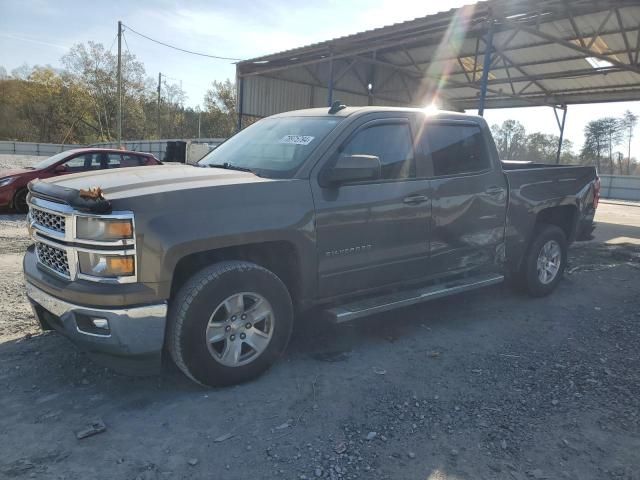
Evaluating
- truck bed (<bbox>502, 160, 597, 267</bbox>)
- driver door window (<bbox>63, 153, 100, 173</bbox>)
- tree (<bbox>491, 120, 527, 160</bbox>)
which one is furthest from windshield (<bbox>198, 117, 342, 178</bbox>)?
tree (<bbox>491, 120, 527, 160</bbox>)

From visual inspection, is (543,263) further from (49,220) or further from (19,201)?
(19,201)

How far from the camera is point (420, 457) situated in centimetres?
263

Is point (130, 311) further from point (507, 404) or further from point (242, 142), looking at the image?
point (507, 404)

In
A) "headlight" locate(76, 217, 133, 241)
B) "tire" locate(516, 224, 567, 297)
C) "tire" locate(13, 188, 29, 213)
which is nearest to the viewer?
"headlight" locate(76, 217, 133, 241)

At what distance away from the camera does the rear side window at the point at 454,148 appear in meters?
4.32

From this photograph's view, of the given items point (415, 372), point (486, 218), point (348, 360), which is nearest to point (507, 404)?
point (415, 372)

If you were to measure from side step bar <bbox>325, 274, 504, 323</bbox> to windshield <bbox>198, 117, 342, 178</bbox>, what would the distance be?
44.4 inches

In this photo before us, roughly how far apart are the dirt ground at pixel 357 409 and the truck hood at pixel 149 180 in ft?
4.42

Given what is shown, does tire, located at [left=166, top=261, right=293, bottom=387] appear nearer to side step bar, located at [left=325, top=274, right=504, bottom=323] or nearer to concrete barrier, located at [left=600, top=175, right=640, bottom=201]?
side step bar, located at [left=325, top=274, right=504, bottom=323]

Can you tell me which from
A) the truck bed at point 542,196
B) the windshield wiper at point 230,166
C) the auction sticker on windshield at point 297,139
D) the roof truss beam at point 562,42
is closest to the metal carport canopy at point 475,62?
the roof truss beam at point 562,42

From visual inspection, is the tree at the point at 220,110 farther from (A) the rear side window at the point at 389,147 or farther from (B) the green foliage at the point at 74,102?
(A) the rear side window at the point at 389,147

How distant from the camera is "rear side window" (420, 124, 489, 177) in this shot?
14.2ft

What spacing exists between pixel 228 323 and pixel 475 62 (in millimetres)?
15258

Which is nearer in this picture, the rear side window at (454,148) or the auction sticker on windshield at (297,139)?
the auction sticker on windshield at (297,139)
